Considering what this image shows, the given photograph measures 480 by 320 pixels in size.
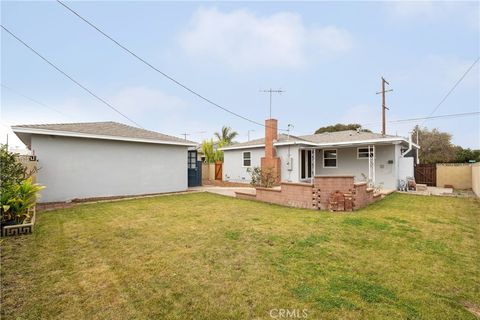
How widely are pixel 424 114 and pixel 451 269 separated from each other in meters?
23.0

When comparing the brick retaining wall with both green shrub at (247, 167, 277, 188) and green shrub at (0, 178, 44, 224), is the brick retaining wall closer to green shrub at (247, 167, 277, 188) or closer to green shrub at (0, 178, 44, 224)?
green shrub at (247, 167, 277, 188)

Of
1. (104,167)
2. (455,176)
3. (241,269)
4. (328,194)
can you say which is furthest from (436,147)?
(104,167)

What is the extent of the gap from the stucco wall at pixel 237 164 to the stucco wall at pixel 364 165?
14.6ft

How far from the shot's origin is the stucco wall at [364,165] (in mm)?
14023

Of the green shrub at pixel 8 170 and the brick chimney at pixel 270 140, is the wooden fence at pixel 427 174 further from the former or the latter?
the green shrub at pixel 8 170

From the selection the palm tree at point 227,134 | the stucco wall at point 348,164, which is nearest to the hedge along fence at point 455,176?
the stucco wall at point 348,164

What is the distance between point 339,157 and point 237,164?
25.8 ft

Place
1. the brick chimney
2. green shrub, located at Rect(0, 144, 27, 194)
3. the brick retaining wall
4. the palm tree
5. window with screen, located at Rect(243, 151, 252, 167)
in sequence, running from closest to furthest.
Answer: green shrub, located at Rect(0, 144, 27, 194)
the brick retaining wall
the brick chimney
window with screen, located at Rect(243, 151, 252, 167)
the palm tree

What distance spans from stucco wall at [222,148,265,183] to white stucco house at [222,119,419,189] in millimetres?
→ 78

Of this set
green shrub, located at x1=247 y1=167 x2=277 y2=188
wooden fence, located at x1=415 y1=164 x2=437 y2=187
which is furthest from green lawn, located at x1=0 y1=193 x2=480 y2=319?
wooden fence, located at x1=415 y1=164 x2=437 y2=187

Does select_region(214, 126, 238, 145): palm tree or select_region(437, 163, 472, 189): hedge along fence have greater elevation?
select_region(214, 126, 238, 145): palm tree

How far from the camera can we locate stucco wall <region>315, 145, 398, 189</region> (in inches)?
552

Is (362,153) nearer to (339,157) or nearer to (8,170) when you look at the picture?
(339,157)

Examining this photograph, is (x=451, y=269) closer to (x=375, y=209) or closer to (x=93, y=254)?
(x=375, y=209)
